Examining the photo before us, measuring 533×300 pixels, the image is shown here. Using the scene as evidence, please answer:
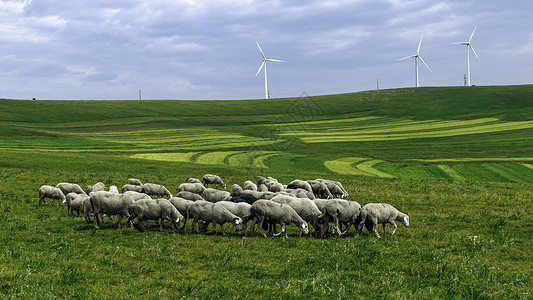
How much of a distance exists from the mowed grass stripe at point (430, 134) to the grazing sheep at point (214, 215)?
2640 inches

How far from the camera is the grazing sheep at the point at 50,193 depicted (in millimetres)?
21844

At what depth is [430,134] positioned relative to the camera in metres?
89.2

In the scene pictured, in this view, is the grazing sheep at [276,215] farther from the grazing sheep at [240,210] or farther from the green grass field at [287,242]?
the green grass field at [287,242]

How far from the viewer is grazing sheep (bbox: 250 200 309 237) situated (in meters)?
16.2

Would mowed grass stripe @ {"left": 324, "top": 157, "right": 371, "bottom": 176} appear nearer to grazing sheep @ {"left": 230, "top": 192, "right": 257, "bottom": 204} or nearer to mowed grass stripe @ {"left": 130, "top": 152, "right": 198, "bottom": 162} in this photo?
mowed grass stripe @ {"left": 130, "top": 152, "right": 198, "bottom": 162}

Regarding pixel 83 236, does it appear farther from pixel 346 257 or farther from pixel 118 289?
pixel 346 257

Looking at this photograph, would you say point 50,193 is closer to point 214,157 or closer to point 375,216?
point 375,216

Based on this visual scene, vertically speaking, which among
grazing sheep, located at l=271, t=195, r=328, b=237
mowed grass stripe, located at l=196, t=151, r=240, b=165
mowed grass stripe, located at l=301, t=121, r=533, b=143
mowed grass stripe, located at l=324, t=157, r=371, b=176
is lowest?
mowed grass stripe, located at l=324, t=157, r=371, b=176

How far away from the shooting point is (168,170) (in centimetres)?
3984

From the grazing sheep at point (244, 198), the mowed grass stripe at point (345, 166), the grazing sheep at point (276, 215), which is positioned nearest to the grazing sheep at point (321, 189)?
the grazing sheep at point (244, 198)

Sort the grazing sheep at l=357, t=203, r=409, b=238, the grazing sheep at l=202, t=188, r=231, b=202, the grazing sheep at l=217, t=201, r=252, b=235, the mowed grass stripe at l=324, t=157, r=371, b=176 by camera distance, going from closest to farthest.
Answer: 1. the grazing sheep at l=357, t=203, r=409, b=238
2. the grazing sheep at l=217, t=201, r=252, b=235
3. the grazing sheep at l=202, t=188, r=231, b=202
4. the mowed grass stripe at l=324, t=157, r=371, b=176

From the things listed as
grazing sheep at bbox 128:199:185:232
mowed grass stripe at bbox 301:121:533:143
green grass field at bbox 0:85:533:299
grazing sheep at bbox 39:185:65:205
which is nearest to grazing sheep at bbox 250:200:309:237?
green grass field at bbox 0:85:533:299

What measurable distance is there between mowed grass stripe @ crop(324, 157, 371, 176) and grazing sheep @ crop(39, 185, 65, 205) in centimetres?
3360

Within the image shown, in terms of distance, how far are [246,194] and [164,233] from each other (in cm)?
546
